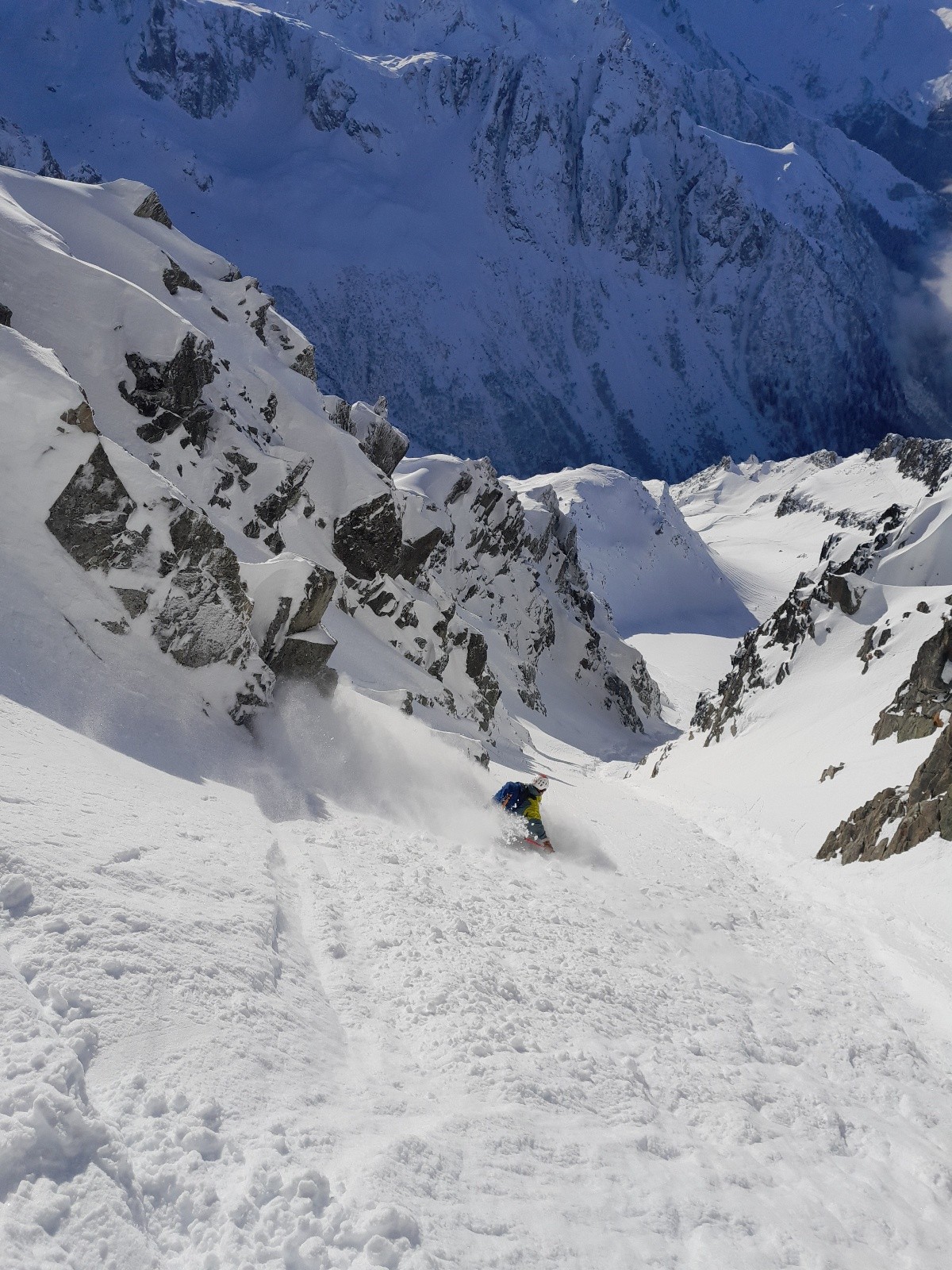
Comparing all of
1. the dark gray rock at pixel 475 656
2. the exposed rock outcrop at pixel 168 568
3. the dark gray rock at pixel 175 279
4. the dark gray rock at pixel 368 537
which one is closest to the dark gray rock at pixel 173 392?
the dark gray rock at pixel 175 279

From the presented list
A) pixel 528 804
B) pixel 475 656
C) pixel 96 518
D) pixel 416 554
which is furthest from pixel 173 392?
pixel 475 656

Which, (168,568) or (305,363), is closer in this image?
Result: (168,568)

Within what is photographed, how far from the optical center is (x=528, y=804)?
15.0 metres

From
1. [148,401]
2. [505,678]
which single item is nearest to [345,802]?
[148,401]

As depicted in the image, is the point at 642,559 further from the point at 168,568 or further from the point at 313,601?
the point at 168,568

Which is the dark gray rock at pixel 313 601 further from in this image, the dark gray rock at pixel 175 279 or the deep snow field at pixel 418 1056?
the dark gray rock at pixel 175 279

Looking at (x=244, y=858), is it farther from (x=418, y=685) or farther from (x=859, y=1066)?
(x=418, y=685)

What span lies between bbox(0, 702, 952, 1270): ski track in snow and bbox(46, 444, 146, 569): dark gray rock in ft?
20.0

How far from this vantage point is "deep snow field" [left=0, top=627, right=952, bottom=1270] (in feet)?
14.9

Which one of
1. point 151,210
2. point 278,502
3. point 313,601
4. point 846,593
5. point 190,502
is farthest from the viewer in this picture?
point 846,593

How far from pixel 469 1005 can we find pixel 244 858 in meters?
3.39

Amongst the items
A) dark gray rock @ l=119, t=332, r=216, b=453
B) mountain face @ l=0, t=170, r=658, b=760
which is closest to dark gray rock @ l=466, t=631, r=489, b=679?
mountain face @ l=0, t=170, r=658, b=760

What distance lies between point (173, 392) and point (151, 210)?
1447 cm

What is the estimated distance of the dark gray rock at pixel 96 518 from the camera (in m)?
15.9
